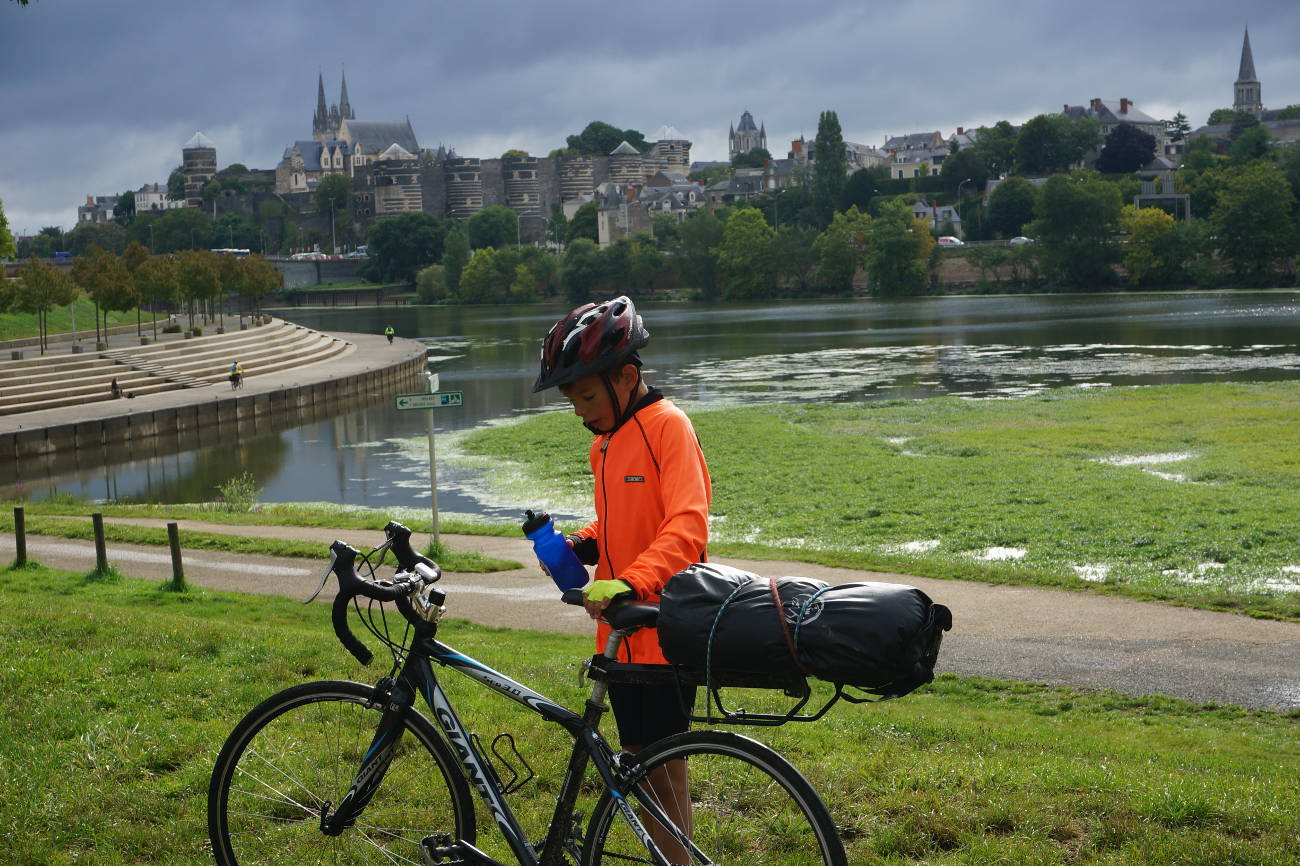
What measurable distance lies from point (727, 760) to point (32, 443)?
110 ft

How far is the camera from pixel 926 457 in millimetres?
22312

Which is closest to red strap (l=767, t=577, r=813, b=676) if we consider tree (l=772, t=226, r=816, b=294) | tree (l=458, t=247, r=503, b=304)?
tree (l=772, t=226, r=816, b=294)

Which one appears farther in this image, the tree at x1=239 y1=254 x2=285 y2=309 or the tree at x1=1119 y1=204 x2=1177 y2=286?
the tree at x1=1119 y1=204 x2=1177 y2=286

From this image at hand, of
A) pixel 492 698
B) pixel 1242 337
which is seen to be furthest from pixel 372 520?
pixel 1242 337

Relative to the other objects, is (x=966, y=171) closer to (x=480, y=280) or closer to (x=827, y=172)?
(x=827, y=172)

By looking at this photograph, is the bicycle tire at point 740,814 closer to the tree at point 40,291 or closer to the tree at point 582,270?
the tree at point 40,291

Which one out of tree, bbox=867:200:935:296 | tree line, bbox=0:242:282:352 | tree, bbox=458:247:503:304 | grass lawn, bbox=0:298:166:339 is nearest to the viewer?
tree line, bbox=0:242:282:352

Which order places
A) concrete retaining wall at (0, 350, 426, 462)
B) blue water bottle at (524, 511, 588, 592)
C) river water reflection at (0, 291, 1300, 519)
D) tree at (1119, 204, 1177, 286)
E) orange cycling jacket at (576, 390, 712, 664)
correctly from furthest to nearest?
tree at (1119, 204, 1177, 286), concrete retaining wall at (0, 350, 426, 462), river water reflection at (0, 291, 1300, 519), blue water bottle at (524, 511, 588, 592), orange cycling jacket at (576, 390, 712, 664)

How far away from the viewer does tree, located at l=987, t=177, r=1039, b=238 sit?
124125mm

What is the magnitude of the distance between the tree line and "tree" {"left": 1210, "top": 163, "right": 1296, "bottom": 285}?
222ft

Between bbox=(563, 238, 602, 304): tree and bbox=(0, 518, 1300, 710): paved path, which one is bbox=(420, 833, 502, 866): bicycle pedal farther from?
bbox=(563, 238, 602, 304): tree

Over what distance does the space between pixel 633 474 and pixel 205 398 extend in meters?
40.6

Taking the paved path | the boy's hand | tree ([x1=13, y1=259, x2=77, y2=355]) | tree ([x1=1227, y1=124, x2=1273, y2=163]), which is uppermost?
tree ([x1=1227, y1=124, x2=1273, y2=163])

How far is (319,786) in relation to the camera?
400 centimetres
